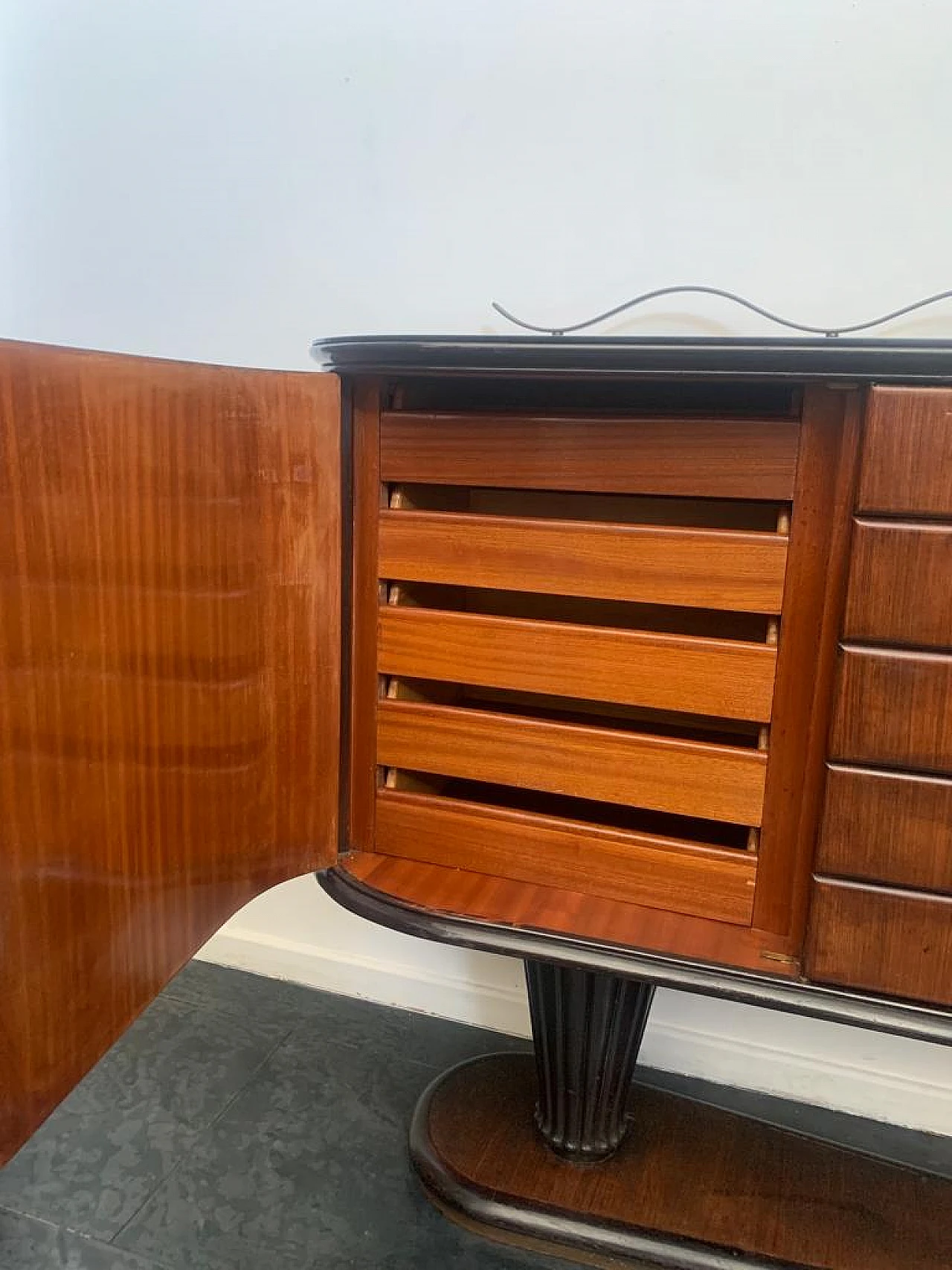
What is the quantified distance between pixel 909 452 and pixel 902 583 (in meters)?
0.09

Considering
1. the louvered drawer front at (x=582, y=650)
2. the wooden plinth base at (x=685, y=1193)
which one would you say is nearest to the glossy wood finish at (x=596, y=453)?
the louvered drawer front at (x=582, y=650)

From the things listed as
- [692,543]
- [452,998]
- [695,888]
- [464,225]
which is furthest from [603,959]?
[464,225]

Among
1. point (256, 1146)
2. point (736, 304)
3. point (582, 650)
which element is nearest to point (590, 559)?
point (582, 650)

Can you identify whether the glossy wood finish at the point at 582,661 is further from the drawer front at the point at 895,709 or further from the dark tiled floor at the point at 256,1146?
the dark tiled floor at the point at 256,1146

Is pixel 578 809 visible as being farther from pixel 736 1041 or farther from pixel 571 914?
pixel 736 1041

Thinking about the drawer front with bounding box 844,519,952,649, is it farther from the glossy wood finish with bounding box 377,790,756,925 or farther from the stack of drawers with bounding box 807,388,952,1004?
the glossy wood finish with bounding box 377,790,756,925

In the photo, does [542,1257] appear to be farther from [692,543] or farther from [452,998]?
[692,543]

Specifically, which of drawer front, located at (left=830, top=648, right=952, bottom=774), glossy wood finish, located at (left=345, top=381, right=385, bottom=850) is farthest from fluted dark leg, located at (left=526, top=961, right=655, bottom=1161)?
drawer front, located at (left=830, top=648, right=952, bottom=774)

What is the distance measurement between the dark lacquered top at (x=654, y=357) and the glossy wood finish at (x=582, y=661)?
0.20m

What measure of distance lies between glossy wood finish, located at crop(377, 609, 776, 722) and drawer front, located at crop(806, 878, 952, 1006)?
15cm

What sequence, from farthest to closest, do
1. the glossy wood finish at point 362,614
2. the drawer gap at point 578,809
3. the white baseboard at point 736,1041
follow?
the white baseboard at point 736,1041, the drawer gap at point 578,809, the glossy wood finish at point 362,614

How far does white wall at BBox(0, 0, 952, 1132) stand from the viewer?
3.16 feet

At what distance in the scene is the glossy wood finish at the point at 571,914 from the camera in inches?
28.2

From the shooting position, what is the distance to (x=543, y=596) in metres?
1.03
